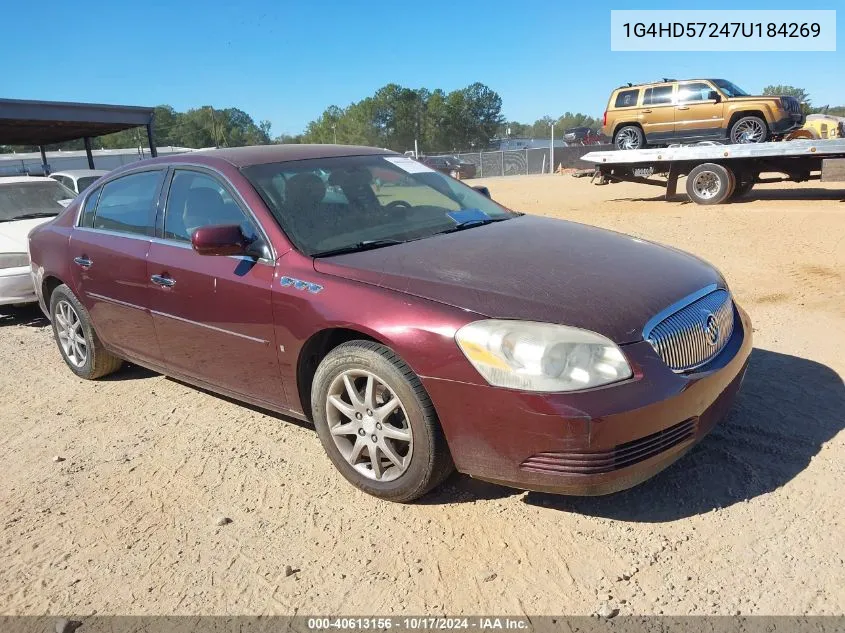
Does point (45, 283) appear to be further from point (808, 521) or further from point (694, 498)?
point (808, 521)

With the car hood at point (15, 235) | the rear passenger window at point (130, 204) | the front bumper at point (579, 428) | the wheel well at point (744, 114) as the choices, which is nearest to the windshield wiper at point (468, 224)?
the front bumper at point (579, 428)

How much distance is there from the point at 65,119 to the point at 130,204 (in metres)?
11.9

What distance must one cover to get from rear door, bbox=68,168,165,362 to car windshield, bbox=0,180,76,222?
368cm

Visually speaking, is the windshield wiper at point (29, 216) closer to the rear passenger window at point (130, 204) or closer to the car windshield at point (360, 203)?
the rear passenger window at point (130, 204)

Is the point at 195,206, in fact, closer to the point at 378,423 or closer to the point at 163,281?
the point at 163,281

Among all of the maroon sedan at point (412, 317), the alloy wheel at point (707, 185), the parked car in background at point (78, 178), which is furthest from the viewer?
the alloy wheel at point (707, 185)

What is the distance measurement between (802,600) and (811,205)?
474 inches

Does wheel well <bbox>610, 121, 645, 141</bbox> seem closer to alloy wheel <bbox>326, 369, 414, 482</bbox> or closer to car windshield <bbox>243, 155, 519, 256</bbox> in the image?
car windshield <bbox>243, 155, 519, 256</bbox>

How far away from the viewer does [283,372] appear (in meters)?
3.27

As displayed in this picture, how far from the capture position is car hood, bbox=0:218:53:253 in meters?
6.76

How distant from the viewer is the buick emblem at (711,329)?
9.43 ft

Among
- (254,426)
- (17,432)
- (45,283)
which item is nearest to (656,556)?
(254,426)

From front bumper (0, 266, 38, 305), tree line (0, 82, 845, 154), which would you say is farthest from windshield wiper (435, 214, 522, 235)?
tree line (0, 82, 845, 154)

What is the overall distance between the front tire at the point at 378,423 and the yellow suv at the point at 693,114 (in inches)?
613
